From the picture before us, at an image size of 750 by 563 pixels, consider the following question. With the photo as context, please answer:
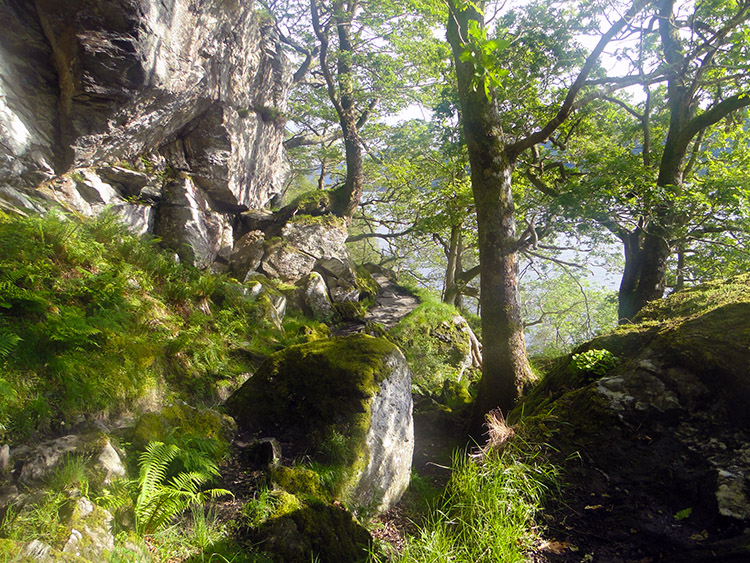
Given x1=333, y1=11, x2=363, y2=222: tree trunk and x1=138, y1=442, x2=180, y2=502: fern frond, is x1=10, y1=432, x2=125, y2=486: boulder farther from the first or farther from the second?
x1=333, y1=11, x2=363, y2=222: tree trunk

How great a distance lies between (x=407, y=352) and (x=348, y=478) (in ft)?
17.0

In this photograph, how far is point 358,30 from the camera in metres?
13.1

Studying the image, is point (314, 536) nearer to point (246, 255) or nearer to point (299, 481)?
point (299, 481)

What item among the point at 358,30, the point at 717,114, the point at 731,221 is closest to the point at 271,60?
the point at 358,30

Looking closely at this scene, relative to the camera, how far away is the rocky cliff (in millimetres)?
6070

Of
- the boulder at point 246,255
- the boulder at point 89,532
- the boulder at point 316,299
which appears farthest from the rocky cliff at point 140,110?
the boulder at point 89,532

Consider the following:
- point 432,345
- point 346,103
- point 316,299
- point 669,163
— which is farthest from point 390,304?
point 669,163

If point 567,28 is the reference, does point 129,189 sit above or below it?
below

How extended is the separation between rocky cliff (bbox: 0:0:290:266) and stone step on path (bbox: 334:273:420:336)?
13.8ft

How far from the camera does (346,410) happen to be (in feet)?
13.3

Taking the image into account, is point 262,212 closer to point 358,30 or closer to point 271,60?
point 271,60

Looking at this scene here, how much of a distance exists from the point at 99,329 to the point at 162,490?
2387 millimetres

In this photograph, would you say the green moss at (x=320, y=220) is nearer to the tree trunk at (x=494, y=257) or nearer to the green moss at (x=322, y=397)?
the tree trunk at (x=494, y=257)

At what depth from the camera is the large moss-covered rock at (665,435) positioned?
7.93 feet
